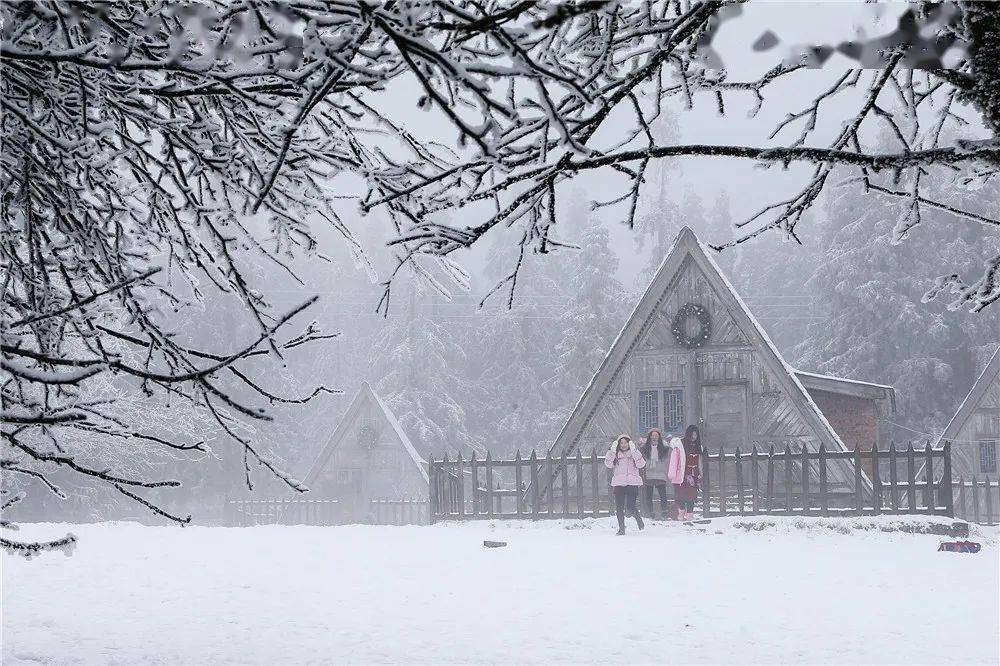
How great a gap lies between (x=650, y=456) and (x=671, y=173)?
48.3m

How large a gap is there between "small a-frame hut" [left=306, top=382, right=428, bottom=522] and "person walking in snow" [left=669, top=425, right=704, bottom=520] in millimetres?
19333

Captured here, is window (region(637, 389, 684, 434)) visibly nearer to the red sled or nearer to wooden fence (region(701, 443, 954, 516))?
wooden fence (region(701, 443, 954, 516))

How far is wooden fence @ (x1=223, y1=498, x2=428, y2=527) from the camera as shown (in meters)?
36.4

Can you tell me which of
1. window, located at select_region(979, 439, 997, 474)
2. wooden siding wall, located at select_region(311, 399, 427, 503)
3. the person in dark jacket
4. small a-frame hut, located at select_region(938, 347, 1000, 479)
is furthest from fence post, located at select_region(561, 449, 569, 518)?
wooden siding wall, located at select_region(311, 399, 427, 503)

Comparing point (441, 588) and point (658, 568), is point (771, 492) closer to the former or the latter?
point (658, 568)

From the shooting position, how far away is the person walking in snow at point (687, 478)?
1830 centimetres

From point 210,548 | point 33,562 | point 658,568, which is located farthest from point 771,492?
point 33,562

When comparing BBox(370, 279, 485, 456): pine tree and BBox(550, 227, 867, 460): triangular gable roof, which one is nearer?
BBox(550, 227, 867, 460): triangular gable roof

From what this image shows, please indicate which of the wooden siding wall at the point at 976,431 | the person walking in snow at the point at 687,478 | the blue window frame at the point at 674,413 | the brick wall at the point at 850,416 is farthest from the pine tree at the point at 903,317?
the person walking in snow at the point at 687,478

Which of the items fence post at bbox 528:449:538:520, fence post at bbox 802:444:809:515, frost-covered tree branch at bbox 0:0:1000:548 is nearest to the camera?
frost-covered tree branch at bbox 0:0:1000:548

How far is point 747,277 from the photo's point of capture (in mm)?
63938

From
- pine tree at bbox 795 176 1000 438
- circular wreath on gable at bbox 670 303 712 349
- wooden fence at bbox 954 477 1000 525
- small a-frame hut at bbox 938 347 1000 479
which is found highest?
pine tree at bbox 795 176 1000 438

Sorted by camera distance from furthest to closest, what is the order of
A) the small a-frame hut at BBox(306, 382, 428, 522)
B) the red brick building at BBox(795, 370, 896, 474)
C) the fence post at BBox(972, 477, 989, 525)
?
the small a-frame hut at BBox(306, 382, 428, 522), the fence post at BBox(972, 477, 989, 525), the red brick building at BBox(795, 370, 896, 474)

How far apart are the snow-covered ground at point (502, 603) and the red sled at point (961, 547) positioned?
241 millimetres
